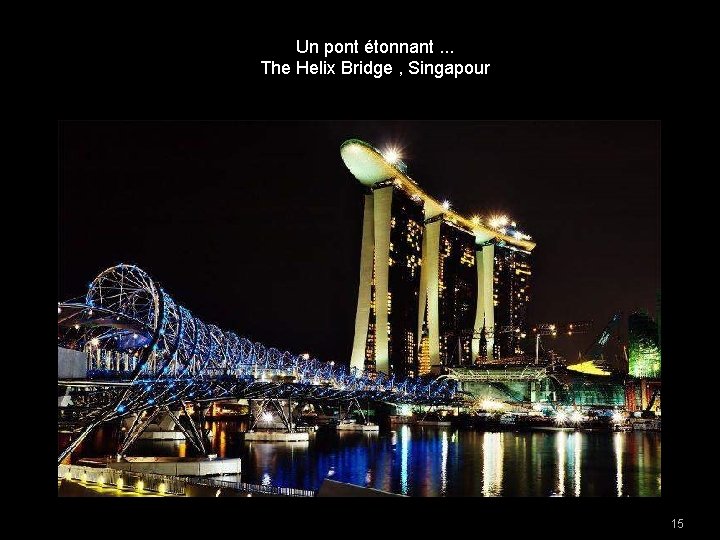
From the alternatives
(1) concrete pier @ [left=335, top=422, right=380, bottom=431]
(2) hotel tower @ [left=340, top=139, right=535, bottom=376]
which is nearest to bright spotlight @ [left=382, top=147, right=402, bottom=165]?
(2) hotel tower @ [left=340, top=139, right=535, bottom=376]

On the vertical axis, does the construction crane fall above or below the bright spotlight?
below

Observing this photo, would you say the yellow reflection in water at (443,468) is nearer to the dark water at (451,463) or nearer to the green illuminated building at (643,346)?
the dark water at (451,463)

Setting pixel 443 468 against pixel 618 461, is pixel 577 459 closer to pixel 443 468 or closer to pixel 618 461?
pixel 618 461

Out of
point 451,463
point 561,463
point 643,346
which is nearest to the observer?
point 451,463

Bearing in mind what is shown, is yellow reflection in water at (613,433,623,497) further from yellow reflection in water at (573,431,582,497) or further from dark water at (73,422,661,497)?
yellow reflection in water at (573,431,582,497)

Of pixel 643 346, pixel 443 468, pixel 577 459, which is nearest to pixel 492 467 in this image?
pixel 443 468

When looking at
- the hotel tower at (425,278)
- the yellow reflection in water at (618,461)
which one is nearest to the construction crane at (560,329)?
the hotel tower at (425,278)
